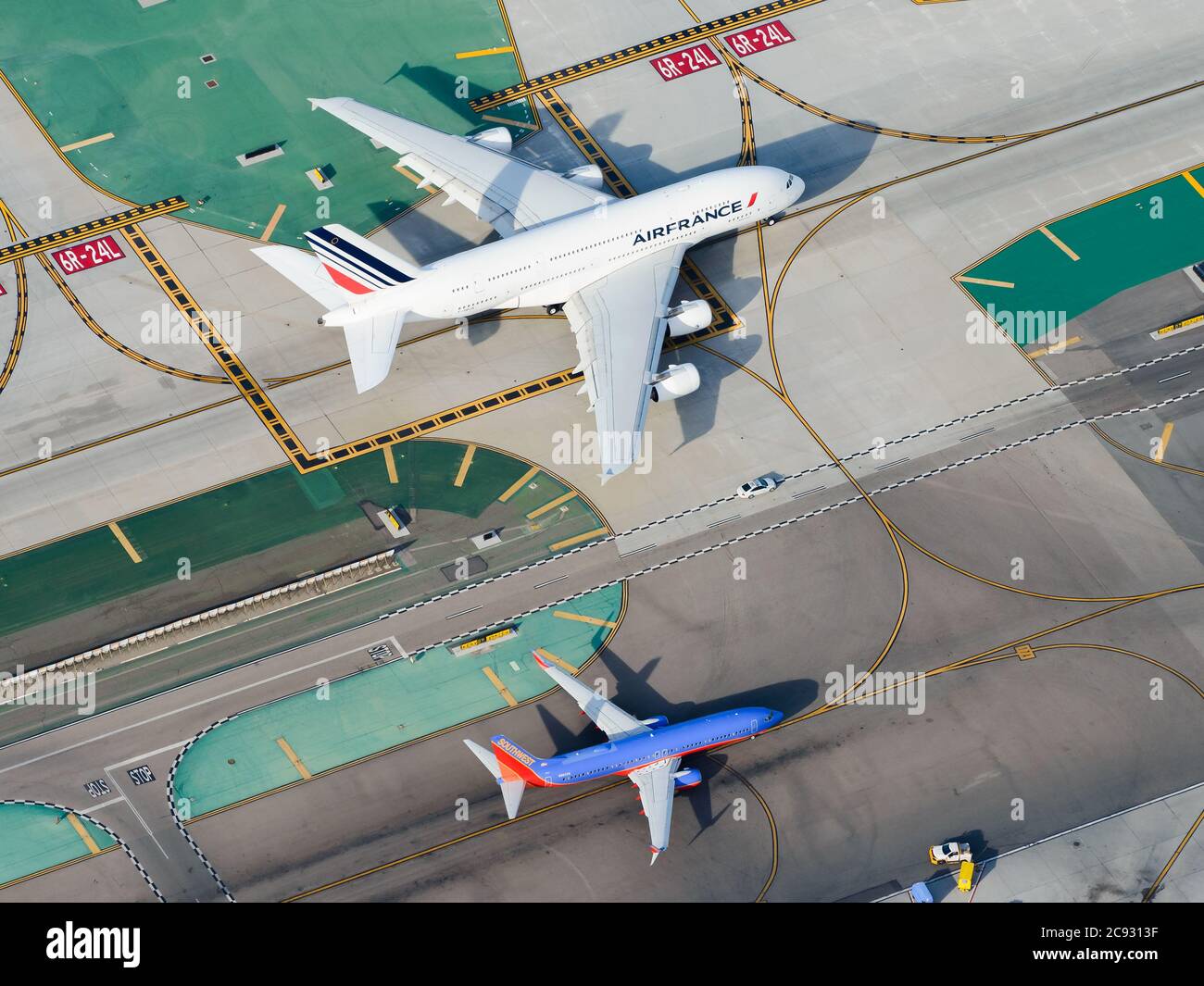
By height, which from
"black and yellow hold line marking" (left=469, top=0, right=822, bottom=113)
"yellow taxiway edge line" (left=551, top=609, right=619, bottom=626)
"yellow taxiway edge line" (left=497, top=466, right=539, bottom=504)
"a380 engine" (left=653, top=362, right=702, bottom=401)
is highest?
"black and yellow hold line marking" (left=469, top=0, right=822, bottom=113)

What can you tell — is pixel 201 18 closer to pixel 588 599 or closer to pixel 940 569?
pixel 588 599

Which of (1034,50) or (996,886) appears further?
(1034,50)

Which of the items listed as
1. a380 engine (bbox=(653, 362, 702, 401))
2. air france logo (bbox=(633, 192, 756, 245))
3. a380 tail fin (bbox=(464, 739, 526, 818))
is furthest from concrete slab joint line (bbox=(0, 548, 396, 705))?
air france logo (bbox=(633, 192, 756, 245))

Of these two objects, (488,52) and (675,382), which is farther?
(488,52)

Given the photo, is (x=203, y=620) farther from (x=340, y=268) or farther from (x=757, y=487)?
(x=757, y=487)

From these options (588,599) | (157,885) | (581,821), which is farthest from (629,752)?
(157,885)

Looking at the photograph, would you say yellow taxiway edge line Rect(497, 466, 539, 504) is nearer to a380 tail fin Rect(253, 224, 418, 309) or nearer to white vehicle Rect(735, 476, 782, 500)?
white vehicle Rect(735, 476, 782, 500)

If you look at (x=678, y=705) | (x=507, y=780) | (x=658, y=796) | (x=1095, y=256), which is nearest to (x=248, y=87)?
(x=678, y=705)
